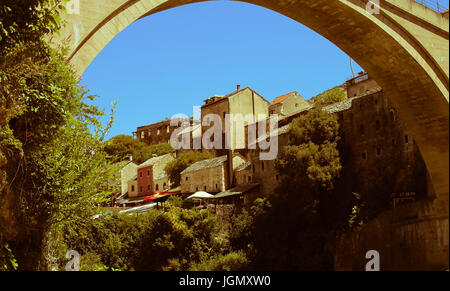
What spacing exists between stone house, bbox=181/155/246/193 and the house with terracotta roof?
7.71 m

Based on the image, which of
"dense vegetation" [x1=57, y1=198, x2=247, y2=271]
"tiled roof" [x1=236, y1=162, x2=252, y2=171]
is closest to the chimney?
"tiled roof" [x1=236, y1=162, x2=252, y2=171]

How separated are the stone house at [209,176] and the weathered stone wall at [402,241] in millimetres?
9608

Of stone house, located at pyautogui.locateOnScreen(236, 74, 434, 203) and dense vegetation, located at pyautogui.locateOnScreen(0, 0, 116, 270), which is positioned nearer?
dense vegetation, located at pyautogui.locateOnScreen(0, 0, 116, 270)

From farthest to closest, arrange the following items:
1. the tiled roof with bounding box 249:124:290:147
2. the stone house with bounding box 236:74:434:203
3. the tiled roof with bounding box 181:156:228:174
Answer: the tiled roof with bounding box 181:156:228:174 < the tiled roof with bounding box 249:124:290:147 < the stone house with bounding box 236:74:434:203

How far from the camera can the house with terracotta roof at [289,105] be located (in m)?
34.6

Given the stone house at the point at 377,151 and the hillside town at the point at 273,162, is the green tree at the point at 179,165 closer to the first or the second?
the hillside town at the point at 273,162

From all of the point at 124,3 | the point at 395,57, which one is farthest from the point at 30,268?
the point at 395,57

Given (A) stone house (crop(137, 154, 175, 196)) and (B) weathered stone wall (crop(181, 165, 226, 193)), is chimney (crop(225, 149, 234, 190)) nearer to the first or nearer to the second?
(B) weathered stone wall (crop(181, 165, 226, 193))

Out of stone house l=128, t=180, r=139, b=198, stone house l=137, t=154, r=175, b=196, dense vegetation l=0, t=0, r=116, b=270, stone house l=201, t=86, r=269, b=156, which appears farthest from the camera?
stone house l=128, t=180, r=139, b=198

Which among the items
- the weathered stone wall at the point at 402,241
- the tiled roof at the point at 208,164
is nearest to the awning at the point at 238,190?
the tiled roof at the point at 208,164

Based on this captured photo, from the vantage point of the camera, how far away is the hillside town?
1948 cm

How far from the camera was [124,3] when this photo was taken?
203 inches

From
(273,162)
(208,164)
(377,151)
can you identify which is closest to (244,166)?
(208,164)

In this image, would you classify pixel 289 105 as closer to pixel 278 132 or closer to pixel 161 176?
pixel 278 132
